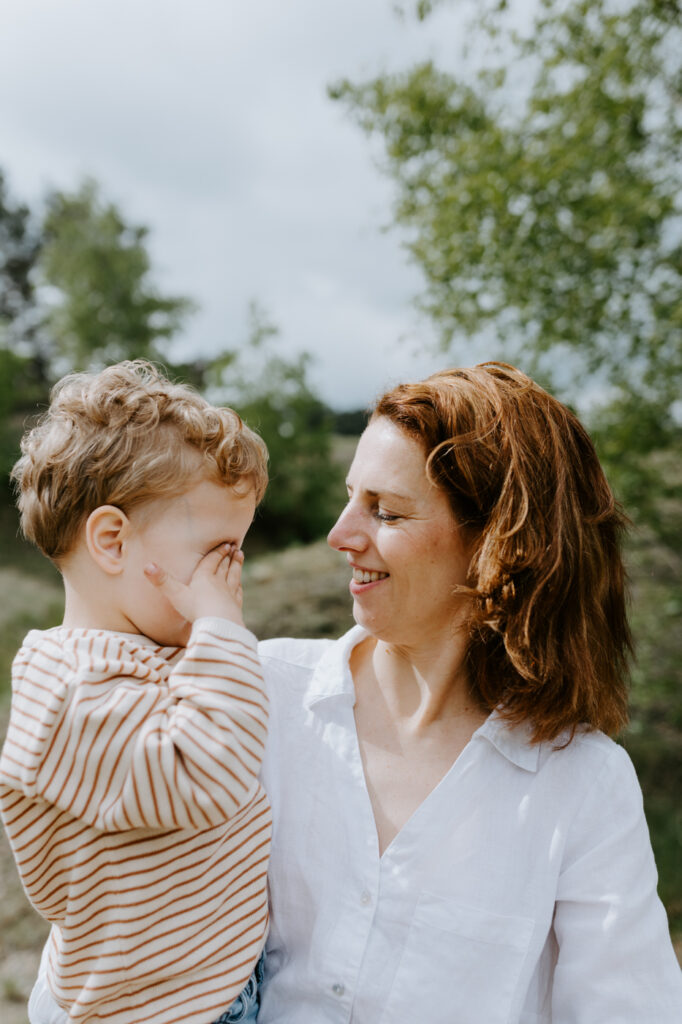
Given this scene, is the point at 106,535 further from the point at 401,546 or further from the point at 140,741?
the point at 401,546

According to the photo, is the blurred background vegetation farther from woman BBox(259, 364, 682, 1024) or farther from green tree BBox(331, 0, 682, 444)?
woman BBox(259, 364, 682, 1024)

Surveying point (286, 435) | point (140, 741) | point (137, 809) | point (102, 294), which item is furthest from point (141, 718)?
point (102, 294)

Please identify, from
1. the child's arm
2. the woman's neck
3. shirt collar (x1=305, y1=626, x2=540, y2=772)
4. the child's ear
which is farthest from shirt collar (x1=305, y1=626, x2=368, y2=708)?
the child's ear

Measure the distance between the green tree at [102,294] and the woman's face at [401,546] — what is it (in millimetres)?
20872

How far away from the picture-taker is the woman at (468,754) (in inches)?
62.7

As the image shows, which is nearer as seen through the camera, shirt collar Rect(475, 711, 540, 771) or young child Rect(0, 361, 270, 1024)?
young child Rect(0, 361, 270, 1024)

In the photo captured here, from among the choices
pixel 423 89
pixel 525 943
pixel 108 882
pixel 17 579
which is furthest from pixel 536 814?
pixel 17 579

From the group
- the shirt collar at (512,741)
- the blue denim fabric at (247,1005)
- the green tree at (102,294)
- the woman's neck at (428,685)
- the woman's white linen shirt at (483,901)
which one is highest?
the green tree at (102,294)

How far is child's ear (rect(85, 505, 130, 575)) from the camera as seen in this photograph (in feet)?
5.01

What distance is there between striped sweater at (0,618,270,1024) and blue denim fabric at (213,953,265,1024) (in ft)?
0.36

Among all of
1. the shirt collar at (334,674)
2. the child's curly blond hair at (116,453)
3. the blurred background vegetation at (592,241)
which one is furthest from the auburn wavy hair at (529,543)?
the blurred background vegetation at (592,241)

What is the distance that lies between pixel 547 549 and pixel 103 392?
3.34ft

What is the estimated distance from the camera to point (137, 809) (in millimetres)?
1337

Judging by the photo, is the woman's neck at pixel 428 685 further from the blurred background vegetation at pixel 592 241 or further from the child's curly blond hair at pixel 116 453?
the blurred background vegetation at pixel 592 241
